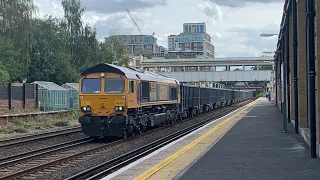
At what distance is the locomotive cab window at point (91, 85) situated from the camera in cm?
2039

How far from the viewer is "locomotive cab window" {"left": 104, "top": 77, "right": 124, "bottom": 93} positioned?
790 inches

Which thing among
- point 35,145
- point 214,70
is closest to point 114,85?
point 35,145

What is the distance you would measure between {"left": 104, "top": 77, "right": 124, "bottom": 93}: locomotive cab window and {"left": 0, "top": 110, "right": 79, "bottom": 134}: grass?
8.46 meters

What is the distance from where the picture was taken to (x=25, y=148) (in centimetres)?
1834

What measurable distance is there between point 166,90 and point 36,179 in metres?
16.0

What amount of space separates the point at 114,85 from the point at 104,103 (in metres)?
0.86

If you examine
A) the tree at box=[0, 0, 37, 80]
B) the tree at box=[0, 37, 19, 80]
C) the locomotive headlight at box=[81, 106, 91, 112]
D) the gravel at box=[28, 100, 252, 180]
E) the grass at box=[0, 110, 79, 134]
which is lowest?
the gravel at box=[28, 100, 252, 180]

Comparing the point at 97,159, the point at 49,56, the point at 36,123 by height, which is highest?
the point at 49,56

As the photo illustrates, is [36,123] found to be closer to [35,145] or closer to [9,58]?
[35,145]

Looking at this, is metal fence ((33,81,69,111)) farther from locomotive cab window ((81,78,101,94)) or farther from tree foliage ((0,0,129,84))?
locomotive cab window ((81,78,101,94))

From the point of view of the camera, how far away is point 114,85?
66.3 ft

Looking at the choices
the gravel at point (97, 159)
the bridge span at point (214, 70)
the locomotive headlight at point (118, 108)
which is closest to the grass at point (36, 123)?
the gravel at point (97, 159)

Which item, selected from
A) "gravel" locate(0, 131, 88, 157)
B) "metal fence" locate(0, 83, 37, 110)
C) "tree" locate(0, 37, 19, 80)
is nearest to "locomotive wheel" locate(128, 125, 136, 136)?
"gravel" locate(0, 131, 88, 157)

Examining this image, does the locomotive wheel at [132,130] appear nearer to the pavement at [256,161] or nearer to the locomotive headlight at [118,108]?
the locomotive headlight at [118,108]
